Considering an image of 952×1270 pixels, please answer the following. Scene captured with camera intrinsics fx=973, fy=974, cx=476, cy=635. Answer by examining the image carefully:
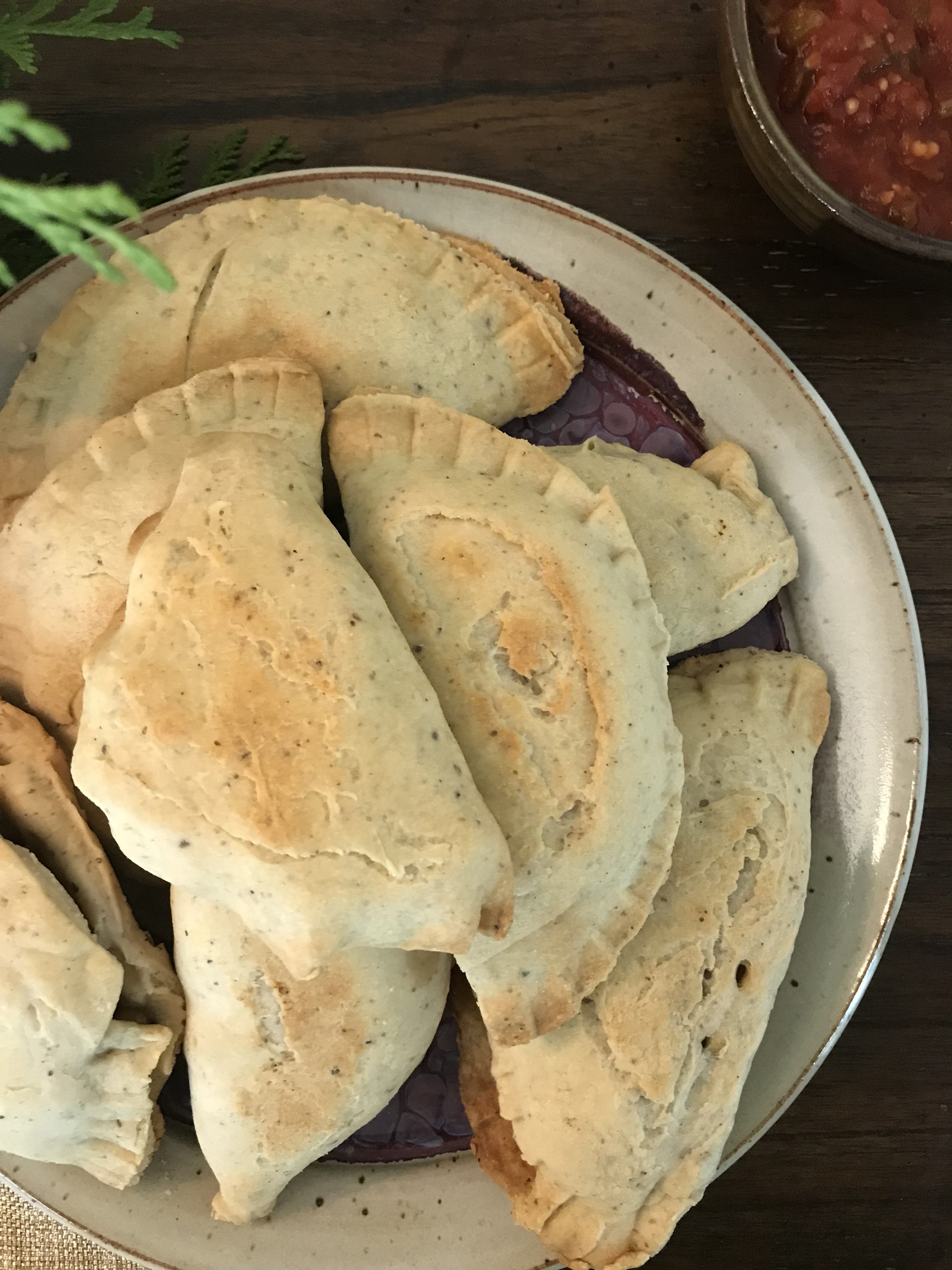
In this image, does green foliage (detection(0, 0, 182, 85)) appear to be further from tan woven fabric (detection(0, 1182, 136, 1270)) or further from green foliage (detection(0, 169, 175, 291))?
tan woven fabric (detection(0, 1182, 136, 1270))

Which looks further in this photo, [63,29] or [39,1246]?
[39,1246]

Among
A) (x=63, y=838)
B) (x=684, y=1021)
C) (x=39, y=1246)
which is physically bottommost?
(x=39, y=1246)

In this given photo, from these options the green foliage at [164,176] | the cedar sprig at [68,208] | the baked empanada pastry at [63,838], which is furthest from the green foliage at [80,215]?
the green foliage at [164,176]

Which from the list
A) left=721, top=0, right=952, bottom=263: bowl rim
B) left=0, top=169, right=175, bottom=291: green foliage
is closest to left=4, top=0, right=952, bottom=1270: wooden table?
left=721, top=0, right=952, bottom=263: bowl rim

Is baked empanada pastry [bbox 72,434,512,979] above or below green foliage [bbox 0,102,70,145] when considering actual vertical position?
below

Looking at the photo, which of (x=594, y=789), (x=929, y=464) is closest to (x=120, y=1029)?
(x=594, y=789)

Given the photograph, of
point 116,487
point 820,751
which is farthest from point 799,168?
point 116,487

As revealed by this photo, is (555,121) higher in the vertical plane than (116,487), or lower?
higher

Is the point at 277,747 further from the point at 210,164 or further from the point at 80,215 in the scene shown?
the point at 210,164
